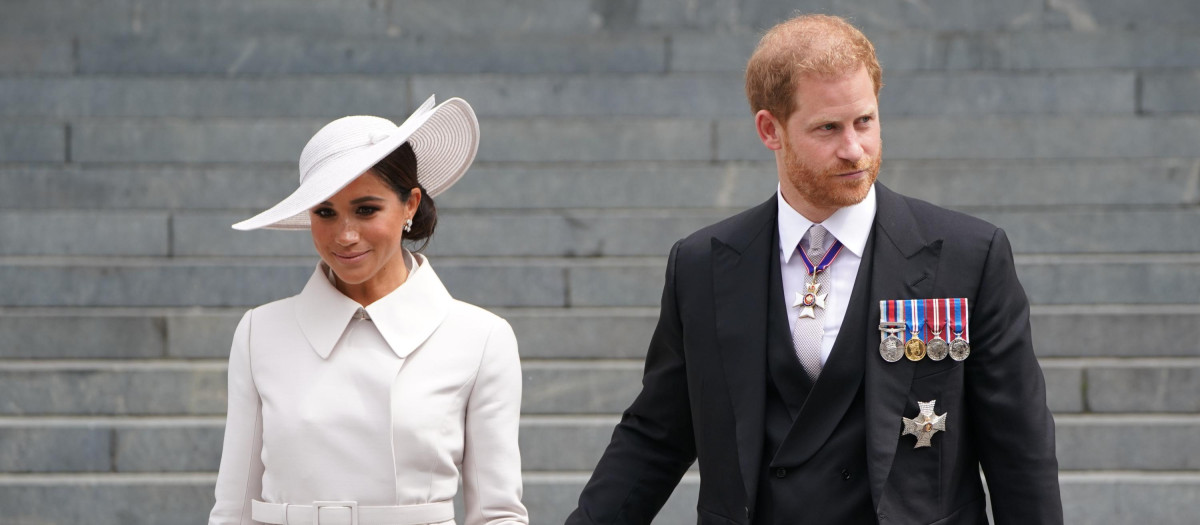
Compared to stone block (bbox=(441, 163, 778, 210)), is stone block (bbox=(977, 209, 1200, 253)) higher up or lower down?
lower down

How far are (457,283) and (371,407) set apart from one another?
11.5ft

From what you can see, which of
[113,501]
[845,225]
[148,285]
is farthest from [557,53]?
[845,225]

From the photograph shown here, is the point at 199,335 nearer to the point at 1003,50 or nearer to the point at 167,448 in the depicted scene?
the point at 167,448

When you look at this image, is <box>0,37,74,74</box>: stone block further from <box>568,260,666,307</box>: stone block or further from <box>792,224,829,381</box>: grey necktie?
<box>792,224,829,381</box>: grey necktie

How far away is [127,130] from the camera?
24.2 feet

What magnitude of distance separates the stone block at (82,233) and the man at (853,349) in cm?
451

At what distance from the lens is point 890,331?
2.73 m

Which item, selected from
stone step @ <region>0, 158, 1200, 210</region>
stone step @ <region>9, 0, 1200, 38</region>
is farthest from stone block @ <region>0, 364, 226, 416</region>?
stone step @ <region>9, 0, 1200, 38</region>

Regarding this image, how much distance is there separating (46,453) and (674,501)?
250 cm

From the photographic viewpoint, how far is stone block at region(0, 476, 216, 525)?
18.3 ft

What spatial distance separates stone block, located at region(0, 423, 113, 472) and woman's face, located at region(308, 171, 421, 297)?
3127 millimetres

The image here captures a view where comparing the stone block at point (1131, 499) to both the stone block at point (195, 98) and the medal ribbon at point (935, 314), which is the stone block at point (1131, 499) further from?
the stone block at point (195, 98)

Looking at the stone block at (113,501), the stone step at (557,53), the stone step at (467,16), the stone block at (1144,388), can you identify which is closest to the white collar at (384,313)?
the stone block at (113,501)

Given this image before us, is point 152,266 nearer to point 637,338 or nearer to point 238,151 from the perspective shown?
point 238,151
